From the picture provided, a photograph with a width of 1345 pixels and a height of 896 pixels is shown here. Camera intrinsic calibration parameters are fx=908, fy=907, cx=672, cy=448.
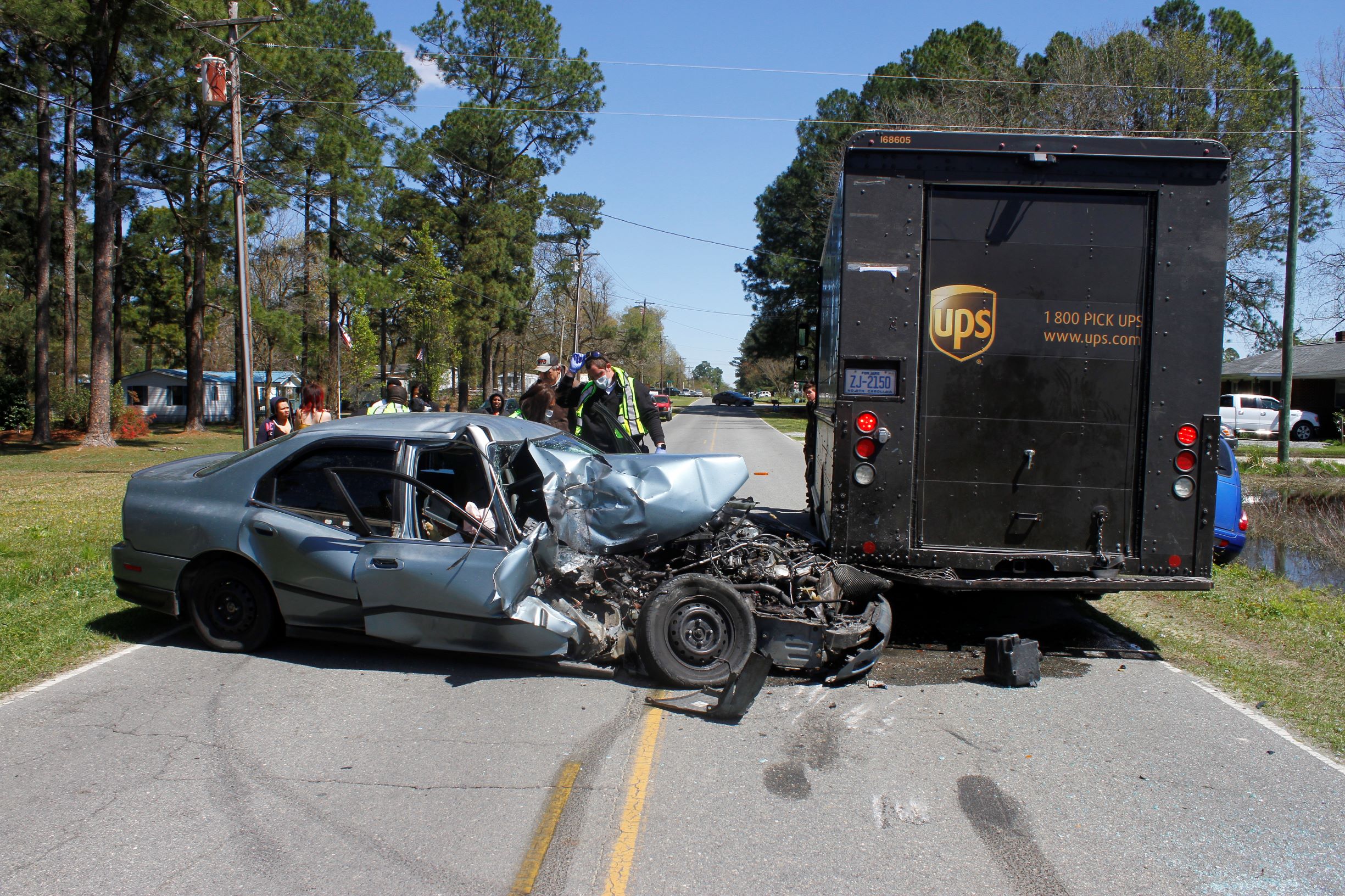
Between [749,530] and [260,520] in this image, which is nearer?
[260,520]

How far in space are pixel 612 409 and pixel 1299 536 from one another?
11.0 m

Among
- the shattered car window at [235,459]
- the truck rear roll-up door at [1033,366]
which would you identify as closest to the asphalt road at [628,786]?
the truck rear roll-up door at [1033,366]

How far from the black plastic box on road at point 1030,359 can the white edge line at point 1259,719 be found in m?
0.68

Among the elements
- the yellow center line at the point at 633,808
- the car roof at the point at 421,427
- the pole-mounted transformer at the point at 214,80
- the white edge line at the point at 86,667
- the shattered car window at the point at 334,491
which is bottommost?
the white edge line at the point at 86,667

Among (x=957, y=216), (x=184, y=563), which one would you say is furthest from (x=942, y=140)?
(x=184, y=563)

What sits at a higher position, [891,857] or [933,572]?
[933,572]

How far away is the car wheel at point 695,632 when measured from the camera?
5488 mm

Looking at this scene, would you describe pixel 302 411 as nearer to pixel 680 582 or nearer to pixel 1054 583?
pixel 680 582

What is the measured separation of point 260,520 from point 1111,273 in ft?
18.6

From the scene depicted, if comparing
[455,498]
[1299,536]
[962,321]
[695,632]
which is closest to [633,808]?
[695,632]

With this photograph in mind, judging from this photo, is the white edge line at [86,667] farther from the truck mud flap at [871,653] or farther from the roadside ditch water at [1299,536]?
the roadside ditch water at [1299,536]

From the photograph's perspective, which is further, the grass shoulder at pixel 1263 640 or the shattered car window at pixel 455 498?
the shattered car window at pixel 455 498

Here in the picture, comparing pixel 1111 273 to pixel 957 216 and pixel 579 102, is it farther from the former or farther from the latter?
pixel 579 102

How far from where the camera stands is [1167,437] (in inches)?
226
